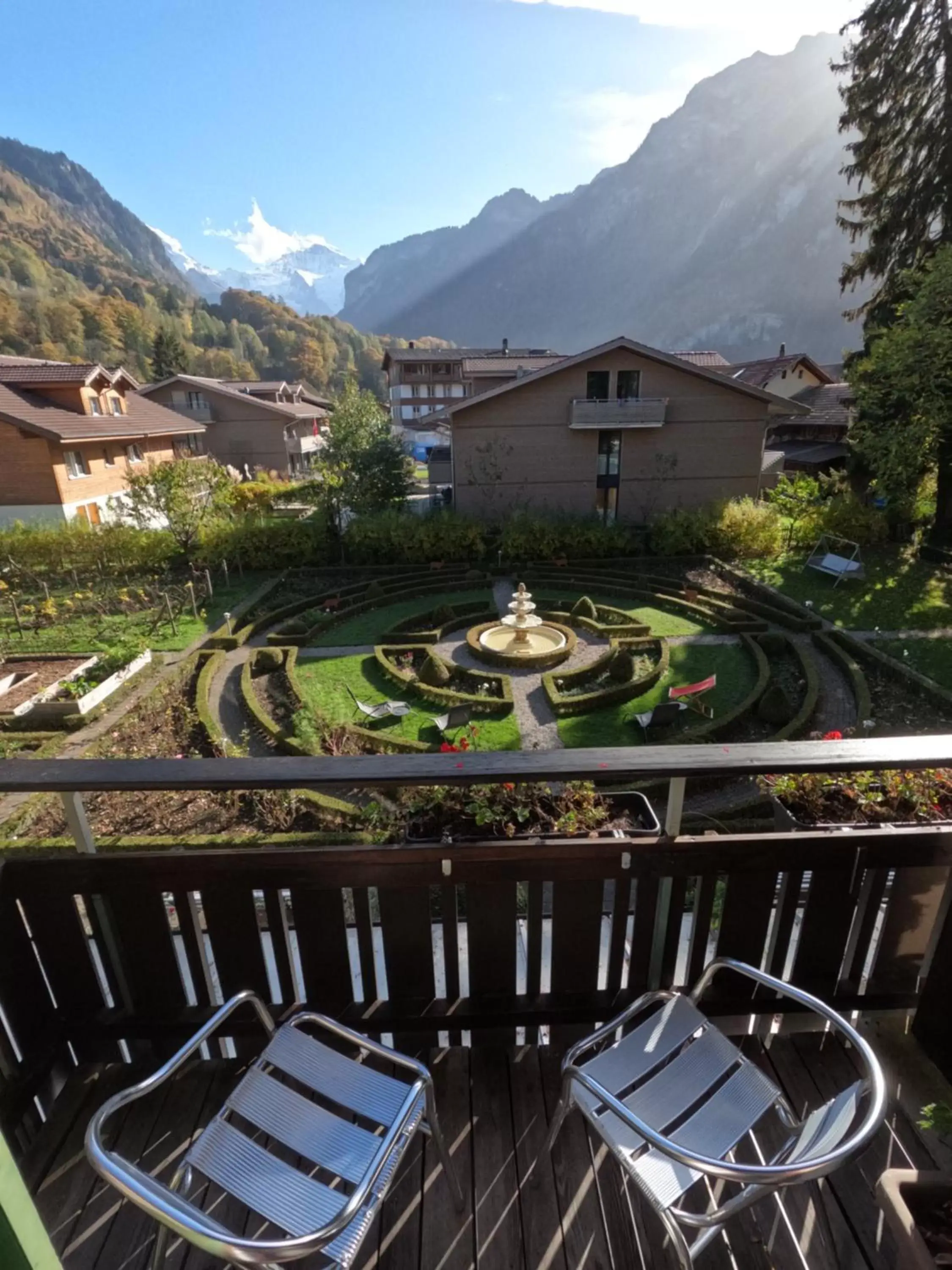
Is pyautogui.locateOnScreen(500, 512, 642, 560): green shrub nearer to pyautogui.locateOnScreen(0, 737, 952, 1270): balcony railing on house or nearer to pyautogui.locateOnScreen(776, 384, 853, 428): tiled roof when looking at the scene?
pyautogui.locateOnScreen(776, 384, 853, 428): tiled roof

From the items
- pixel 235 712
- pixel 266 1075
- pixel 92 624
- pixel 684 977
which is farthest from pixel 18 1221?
pixel 92 624

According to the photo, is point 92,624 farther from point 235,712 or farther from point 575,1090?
point 575,1090

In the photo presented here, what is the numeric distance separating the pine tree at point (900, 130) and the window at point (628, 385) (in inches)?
270

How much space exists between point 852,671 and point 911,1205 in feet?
33.4

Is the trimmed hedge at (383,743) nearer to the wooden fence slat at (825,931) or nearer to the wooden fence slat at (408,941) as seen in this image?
→ the wooden fence slat at (408,941)

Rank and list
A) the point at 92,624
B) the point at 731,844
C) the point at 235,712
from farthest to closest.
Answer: the point at 92,624, the point at 235,712, the point at 731,844

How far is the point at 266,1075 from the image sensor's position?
76.3 inches

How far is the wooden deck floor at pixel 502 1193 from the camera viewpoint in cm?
181

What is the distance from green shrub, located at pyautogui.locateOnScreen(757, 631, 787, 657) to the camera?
11.4m

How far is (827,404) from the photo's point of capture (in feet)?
102

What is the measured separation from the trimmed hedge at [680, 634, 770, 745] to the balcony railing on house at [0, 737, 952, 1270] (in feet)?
16.6

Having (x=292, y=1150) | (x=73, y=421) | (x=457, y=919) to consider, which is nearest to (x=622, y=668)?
(x=457, y=919)

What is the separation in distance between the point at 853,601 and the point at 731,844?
577 inches

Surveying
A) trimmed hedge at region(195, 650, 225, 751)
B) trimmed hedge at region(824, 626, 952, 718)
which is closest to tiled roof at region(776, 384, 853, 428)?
trimmed hedge at region(824, 626, 952, 718)
